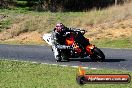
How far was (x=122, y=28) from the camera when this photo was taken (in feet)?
101

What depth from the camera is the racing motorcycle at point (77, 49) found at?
1900 cm

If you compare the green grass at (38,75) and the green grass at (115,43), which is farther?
the green grass at (115,43)

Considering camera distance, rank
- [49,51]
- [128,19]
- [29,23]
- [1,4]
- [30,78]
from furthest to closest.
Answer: [1,4] → [29,23] → [128,19] → [49,51] → [30,78]

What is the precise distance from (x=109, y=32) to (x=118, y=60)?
422 inches

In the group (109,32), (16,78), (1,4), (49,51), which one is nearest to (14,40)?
(109,32)

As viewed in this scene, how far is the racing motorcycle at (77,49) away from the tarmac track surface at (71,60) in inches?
11.4

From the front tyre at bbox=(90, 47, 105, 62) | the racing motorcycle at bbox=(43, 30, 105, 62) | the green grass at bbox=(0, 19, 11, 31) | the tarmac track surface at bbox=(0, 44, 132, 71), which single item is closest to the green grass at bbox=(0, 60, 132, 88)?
the tarmac track surface at bbox=(0, 44, 132, 71)

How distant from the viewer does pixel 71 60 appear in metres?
20.0

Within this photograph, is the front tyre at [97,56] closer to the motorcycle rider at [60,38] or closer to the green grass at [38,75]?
the motorcycle rider at [60,38]

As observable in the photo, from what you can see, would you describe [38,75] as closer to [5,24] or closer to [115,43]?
[115,43]

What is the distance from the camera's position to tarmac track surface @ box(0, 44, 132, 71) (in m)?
18.3

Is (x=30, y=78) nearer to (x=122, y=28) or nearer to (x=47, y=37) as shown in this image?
(x=47, y=37)

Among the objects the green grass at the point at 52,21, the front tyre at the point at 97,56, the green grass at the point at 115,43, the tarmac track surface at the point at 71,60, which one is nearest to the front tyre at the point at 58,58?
the tarmac track surface at the point at 71,60

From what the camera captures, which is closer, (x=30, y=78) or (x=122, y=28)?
(x=30, y=78)
